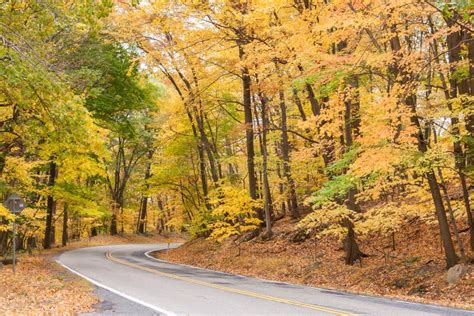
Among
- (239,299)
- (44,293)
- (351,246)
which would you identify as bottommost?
(239,299)

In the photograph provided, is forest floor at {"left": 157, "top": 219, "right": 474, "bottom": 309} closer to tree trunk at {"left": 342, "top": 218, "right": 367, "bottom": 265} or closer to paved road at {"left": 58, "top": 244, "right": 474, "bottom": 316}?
tree trunk at {"left": 342, "top": 218, "right": 367, "bottom": 265}

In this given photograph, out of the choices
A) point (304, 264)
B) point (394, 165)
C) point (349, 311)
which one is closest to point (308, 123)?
point (394, 165)

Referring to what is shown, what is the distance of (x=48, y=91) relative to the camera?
9250 millimetres

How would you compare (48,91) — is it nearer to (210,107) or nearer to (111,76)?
(111,76)

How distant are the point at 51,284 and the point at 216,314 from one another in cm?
678

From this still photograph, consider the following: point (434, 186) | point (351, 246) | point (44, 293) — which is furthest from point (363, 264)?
point (44, 293)

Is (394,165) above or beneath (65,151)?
beneath

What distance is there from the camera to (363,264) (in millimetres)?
15805

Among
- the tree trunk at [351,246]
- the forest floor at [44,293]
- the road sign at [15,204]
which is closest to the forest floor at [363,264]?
the tree trunk at [351,246]

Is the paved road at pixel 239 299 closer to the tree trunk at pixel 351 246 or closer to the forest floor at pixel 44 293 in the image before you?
the forest floor at pixel 44 293

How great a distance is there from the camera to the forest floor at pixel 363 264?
472 inches

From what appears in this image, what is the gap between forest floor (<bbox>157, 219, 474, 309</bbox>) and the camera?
39.4 feet

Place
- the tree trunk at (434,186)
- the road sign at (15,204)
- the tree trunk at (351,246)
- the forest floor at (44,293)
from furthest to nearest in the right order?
1. the tree trunk at (351,246)
2. the road sign at (15,204)
3. the tree trunk at (434,186)
4. the forest floor at (44,293)

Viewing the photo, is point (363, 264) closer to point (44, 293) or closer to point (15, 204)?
point (44, 293)
